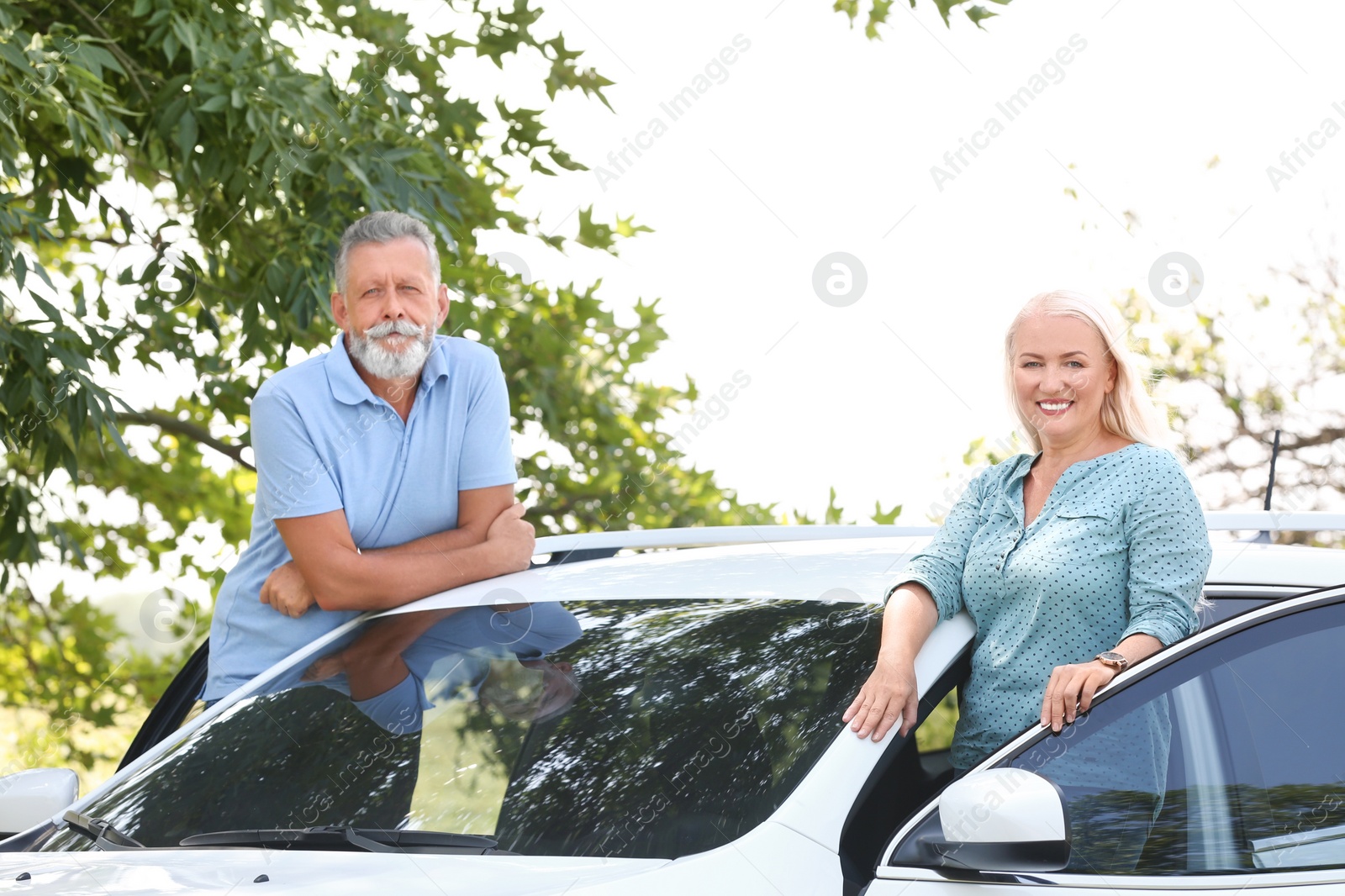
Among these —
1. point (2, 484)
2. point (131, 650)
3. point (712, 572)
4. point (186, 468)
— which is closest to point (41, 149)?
point (2, 484)

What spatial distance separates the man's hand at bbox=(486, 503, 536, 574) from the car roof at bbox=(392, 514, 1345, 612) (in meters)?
0.04

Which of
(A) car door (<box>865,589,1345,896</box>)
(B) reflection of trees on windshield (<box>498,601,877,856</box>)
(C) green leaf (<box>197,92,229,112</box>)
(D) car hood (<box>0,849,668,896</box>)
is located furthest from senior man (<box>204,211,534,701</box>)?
(C) green leaf (<box>197,92,229,112</box>)

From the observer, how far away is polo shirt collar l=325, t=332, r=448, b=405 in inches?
119

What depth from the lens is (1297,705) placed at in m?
2.12

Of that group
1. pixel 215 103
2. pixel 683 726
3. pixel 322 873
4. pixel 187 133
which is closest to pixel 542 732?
pixel 683 726

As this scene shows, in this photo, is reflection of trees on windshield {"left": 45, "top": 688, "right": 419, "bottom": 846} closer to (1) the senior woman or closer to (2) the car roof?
(2) the car roof

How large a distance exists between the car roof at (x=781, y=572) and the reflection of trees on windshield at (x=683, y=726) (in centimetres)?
6

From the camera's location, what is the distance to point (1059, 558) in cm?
231

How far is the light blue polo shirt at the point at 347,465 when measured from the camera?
2928 mm

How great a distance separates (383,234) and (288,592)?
0.89 meters

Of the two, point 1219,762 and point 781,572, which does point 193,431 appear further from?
point 1219,762

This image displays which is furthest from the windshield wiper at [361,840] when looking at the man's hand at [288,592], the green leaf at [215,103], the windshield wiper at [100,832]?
the green leaf at [215,103]

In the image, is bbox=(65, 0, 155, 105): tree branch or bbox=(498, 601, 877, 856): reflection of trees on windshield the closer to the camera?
bbox=(498, 601, 877, 856): reflection of trees on windshield

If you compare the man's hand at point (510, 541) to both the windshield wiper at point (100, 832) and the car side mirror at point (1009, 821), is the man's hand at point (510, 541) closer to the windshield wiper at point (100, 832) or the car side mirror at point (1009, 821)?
the windshield wiper at point (100, 832)
